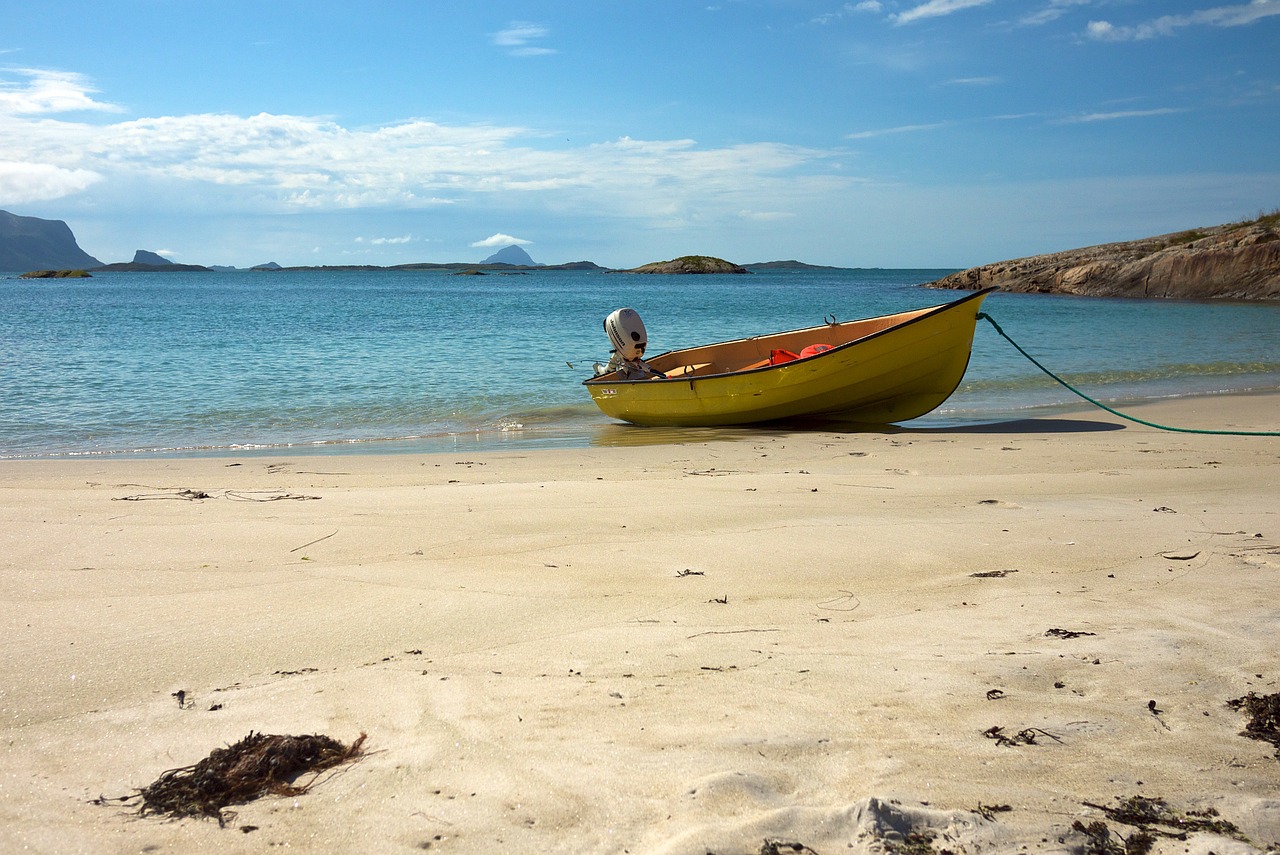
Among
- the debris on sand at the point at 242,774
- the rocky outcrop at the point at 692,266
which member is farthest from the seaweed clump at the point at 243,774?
the rocky outcrop at the point at 692,266

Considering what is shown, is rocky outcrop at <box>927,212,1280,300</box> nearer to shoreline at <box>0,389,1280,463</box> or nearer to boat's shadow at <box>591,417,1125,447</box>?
shoreline at <box>0,389,1280,463</box>

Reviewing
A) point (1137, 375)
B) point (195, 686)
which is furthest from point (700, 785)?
point (1137, 375)

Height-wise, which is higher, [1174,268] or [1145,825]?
[1174,268]

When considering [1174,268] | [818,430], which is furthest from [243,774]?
[1174,268]

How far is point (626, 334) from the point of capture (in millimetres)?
12055

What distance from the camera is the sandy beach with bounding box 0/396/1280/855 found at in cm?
216

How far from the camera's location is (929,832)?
6.87 ft

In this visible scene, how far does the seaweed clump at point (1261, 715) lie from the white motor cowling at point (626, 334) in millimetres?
9685

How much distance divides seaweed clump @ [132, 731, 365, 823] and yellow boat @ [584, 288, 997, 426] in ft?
29.3

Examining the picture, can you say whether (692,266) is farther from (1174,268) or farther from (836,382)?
(836,382)

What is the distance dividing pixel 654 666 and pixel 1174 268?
4241cm

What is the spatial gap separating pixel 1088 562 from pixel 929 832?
2.78 m

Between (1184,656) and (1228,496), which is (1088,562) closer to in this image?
(1184,656)

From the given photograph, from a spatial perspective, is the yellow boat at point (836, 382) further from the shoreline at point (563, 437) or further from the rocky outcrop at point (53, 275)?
the rocky outcrop at point (53, 275)
